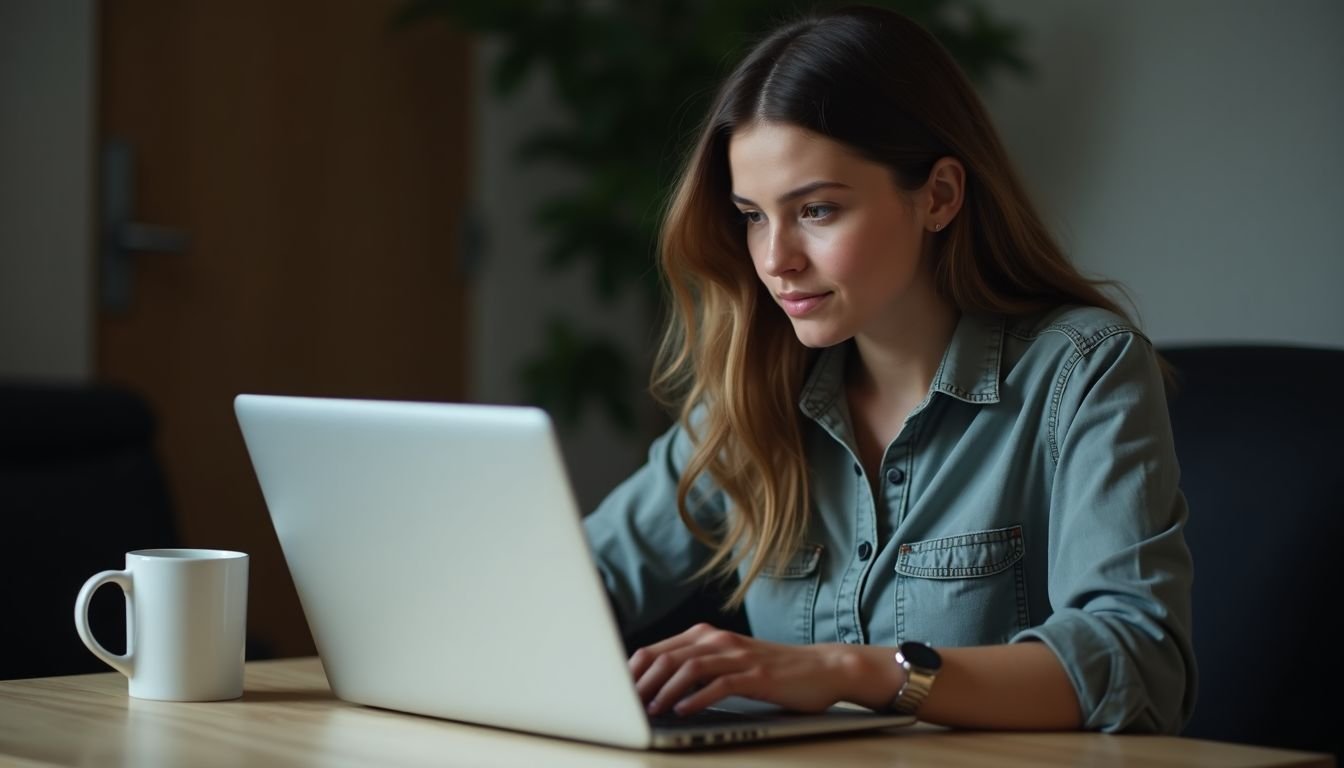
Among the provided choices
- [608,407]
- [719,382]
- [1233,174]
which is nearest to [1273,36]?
[1233,174]

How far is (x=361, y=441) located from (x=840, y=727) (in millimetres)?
357

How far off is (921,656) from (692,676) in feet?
0.53

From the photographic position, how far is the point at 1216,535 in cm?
142

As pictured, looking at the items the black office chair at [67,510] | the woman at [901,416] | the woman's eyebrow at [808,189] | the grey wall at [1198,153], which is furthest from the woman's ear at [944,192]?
the grey wall at [1198,153]

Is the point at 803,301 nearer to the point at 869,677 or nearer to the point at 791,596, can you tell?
the point at 791,596

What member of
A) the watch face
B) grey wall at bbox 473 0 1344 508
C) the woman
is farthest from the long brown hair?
grey wall at bbox 473 0 1344 508

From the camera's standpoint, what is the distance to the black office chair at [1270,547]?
136 centimetres

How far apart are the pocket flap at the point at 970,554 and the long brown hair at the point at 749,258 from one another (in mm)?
→ 143

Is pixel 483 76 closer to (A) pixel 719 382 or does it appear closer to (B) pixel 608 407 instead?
(B) pixel 608 407

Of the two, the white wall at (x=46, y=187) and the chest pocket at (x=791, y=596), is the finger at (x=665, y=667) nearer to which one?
the chest pocket at (x=791, y=596)

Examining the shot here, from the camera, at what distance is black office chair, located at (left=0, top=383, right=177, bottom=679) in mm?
1671

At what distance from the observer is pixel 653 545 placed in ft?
4.91

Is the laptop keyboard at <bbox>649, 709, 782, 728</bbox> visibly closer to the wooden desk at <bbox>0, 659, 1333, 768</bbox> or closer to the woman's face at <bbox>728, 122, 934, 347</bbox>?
the wooden desk at <bbox>0, 659, 1333, 768</bbox>

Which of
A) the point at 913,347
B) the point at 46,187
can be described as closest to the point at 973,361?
the point at 913,347
